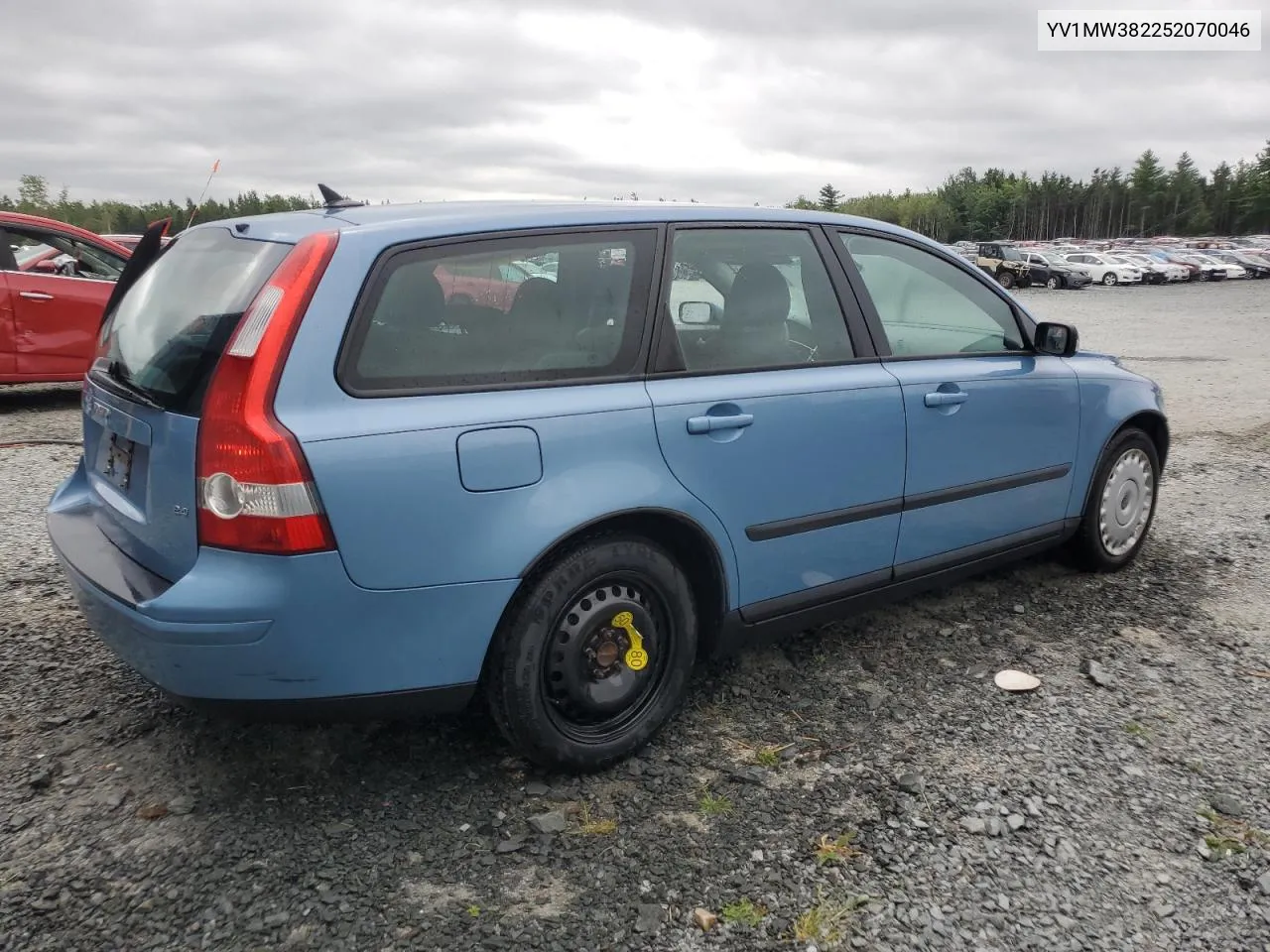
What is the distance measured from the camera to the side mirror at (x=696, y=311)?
10.1 ft

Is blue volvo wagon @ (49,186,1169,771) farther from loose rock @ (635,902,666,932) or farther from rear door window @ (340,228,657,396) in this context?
loose rock @ (635,902,666,932)

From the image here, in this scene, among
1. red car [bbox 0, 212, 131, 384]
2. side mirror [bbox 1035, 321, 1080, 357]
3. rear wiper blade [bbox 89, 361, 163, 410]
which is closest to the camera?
rear wiper blade [bbox 89, 361, 163, 410]

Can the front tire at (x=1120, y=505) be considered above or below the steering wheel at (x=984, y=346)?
below

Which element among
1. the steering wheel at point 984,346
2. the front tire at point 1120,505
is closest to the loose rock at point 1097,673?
the front tire at point 1120,505

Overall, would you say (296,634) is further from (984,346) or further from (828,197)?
(828,197)

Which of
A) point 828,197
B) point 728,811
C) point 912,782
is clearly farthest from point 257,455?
point 828,197

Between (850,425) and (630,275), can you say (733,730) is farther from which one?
(630,275)

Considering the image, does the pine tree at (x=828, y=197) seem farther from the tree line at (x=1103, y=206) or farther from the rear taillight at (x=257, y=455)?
the rear taillight at (x=257, y=455)

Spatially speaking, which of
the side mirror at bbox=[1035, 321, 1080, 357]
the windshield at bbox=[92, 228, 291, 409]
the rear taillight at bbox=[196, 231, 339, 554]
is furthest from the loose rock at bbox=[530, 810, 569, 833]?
the side mirror at bbox=[1035, 321, 1080, 357]

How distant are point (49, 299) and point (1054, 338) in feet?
25.5

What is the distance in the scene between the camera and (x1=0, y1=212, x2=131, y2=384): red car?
26.7 ft

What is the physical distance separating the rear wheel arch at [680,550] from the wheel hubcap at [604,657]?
5.9 inches

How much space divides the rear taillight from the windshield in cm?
11

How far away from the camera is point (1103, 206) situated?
404 feet
